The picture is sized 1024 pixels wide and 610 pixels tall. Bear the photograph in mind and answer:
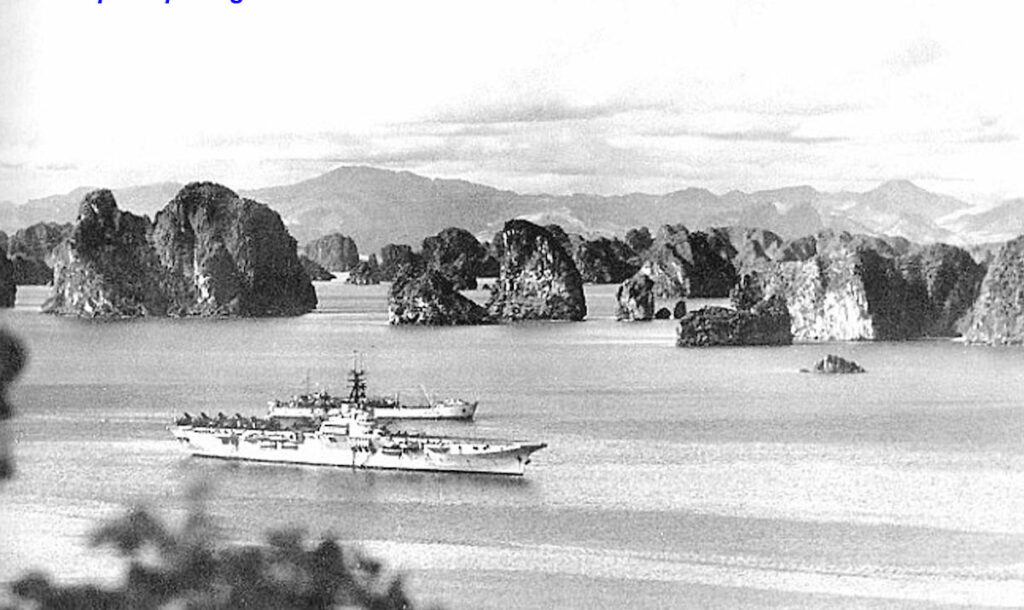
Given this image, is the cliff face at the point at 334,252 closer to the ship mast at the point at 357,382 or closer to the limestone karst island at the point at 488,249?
the limestone karst island at the point at 488,249

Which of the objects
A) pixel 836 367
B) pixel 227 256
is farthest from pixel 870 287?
pixel 227 256

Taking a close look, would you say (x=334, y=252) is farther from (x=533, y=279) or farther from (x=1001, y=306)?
(x=1001, y=306)

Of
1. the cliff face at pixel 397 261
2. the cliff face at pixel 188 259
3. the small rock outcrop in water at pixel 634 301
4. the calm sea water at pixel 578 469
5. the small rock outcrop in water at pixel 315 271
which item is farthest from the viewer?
the small rock outcrop in water at pixel 634 301

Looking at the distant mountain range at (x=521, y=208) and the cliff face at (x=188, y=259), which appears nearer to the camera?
the distant mountain range at (x=521, y=208)

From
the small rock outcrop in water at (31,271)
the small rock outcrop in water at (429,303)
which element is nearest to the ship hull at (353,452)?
the small rock outcrop in water at (429,303)

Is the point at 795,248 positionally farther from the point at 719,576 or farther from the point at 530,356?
the point at 719,576

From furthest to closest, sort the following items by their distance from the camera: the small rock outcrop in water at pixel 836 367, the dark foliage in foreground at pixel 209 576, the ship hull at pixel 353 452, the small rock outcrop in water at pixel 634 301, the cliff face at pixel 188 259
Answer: the small rock outcrop in water at pixel 836 367
the small rock outcrop in water at pixel 634 301
the cliff face at pixel 188 259
the ship hull at pixel 353 452
the dark foliage in foreground at pixel 209 576

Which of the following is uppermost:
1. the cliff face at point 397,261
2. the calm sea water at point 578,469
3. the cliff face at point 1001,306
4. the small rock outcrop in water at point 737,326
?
the cliff face at point 397,261
